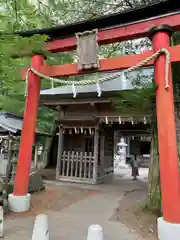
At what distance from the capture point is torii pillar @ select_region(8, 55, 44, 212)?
5461mm

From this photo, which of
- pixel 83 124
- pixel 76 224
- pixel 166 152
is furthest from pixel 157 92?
pixel 83 124

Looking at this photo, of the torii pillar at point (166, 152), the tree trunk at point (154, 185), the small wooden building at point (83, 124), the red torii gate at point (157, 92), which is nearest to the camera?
the torii pillar at point (166, 152)

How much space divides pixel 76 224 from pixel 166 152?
2467 mm

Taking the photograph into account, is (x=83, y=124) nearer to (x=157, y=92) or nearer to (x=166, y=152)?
(x=157, y=92)

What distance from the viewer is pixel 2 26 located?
4867mm

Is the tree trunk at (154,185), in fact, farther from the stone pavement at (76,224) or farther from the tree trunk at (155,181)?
the stone pavement at (76,224)

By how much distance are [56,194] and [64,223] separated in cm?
296

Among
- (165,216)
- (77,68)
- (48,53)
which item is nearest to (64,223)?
(165,216)

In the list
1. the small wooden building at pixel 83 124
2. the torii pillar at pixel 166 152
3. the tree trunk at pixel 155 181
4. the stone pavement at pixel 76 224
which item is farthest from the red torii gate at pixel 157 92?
the small wooden building at pixel 83 124

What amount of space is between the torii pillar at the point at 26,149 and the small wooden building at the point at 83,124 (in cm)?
341

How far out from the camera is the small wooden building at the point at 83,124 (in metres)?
9.29

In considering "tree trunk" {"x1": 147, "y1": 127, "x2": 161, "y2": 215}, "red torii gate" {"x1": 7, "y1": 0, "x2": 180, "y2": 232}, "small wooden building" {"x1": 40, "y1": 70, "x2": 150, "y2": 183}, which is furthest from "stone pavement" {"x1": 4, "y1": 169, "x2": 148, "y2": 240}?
"small wooden building" {"x1": 40, "y1": 70, "x2": 150, "y2": 183}

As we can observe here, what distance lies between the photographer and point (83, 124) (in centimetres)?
1011

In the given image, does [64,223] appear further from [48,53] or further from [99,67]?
[48,53]
